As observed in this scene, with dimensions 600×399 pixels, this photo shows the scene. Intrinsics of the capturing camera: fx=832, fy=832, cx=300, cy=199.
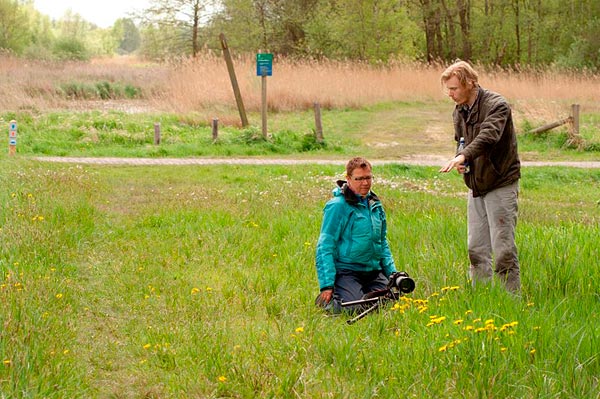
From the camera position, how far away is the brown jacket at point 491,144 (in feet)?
20.1

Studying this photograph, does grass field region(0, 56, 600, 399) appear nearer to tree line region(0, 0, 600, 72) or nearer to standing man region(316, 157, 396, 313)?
standing man region(316, 157, 396, 313)

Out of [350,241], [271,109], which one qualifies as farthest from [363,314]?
[271,109]

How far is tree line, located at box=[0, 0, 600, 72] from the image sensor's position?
4059 cm

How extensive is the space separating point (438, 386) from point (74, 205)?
7317 millimetres

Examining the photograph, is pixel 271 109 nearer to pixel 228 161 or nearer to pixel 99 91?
pixel 99 91

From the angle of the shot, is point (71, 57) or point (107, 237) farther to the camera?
point (71, 57)

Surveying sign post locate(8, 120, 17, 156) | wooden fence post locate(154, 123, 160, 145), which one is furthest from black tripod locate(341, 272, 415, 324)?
wooden fence post locate(154, 123, 160, 145)

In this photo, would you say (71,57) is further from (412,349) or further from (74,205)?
(412,349)

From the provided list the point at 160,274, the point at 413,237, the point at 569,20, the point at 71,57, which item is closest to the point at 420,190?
the point at 413,237

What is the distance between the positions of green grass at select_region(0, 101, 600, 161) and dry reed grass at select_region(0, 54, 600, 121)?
4.97ft

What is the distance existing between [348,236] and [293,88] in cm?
2288

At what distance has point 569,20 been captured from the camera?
5031cm

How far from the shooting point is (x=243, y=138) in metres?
20.8

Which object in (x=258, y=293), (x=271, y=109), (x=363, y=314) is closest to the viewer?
(x=363, y=314)
